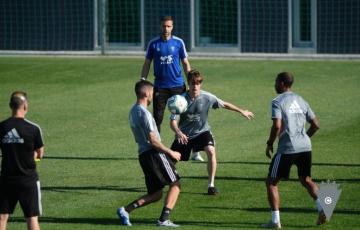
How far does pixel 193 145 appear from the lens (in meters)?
14.7

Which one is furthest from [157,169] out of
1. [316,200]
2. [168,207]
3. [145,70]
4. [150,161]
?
[145,70]

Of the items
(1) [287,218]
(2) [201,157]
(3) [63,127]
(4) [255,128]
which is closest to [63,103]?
(3) [63,127]

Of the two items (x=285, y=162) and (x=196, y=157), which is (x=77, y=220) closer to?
(x=285, y=162)

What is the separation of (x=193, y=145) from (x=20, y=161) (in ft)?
14.1

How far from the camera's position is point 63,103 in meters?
24.8

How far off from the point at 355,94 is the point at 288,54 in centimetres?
793

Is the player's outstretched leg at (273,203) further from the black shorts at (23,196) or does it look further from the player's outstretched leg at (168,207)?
the black shorts at (23,196)

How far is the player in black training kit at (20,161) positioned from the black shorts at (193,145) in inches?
155

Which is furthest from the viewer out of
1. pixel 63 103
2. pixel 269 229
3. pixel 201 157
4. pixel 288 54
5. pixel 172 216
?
pixel 288 54

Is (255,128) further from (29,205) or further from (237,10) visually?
(237,10)

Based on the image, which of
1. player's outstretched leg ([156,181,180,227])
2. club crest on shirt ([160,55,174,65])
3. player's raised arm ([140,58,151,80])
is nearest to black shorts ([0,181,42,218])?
player's outstretched leg ([156,181,180,227])

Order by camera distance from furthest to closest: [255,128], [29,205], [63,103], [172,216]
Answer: [63,103]
[255,128]
[172,216]
[29,205]

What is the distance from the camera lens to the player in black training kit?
35.2ft

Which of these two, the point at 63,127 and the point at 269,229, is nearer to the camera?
the point at 269,229
